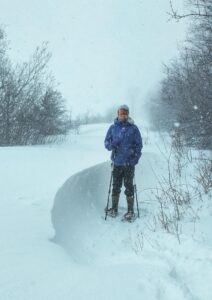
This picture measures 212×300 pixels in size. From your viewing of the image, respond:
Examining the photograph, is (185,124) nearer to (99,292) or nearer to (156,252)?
(156,252)

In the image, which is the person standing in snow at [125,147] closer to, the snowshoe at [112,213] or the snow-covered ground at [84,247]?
the snowshoe at [112,213]

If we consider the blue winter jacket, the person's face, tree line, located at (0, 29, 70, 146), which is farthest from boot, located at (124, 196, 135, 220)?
tree line, located at (0, 29, 70, 146)

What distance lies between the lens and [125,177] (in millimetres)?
8195

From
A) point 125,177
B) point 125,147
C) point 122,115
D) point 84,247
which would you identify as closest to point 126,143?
point 125,147

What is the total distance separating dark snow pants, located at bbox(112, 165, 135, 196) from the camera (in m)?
8.16

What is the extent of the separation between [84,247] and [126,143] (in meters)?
2.54

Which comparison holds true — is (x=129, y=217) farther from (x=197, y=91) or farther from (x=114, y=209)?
(x=197, y=91)

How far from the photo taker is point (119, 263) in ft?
17.7

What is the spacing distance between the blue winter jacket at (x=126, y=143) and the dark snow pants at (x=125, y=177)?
12 centimetres

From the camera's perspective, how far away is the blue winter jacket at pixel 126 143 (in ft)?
26.5

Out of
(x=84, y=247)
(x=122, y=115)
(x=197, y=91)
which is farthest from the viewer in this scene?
(x=197, y=91)

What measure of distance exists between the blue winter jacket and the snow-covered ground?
1120 mm

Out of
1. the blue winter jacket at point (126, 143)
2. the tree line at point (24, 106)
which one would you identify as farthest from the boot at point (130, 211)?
the tree line at point (24, 106)

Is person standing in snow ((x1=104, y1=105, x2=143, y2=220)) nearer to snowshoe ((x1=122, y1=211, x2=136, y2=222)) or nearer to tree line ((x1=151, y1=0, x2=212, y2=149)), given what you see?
Result: snowshoe ((x1=122, y1=211, x2=136, y2=222))
